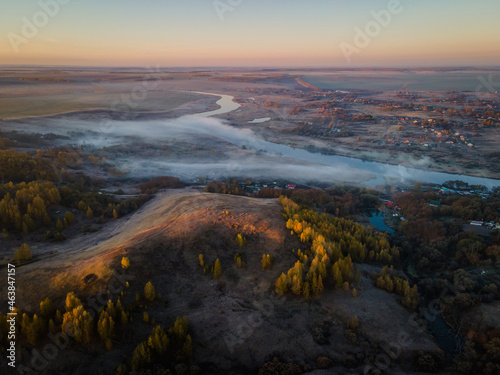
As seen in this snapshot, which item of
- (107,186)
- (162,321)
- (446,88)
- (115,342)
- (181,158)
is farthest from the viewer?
(446,88)

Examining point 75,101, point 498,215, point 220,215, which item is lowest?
point 498,215

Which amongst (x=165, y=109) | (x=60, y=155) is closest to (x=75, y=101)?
(x=165, y=109)

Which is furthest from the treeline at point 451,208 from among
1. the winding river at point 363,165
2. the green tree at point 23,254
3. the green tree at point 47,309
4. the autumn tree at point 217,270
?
the green tree at point 23,254

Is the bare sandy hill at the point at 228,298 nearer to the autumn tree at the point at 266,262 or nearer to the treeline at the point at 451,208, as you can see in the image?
the autumn tree at the point at 266,262

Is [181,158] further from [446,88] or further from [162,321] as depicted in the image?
[446,88]

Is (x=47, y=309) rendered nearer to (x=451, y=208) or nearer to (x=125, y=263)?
(x=125, y=263)

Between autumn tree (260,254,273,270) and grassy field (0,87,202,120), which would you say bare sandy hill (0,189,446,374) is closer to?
autumn tree (260,254,273,270)

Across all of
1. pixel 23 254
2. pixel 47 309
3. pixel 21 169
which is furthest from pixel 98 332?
pixel 21 169

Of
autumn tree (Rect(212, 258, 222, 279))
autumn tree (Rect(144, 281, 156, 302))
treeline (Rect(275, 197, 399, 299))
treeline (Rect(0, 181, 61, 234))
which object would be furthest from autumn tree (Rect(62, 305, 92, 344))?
treeline (Rect(0, 181, 61, 234))
